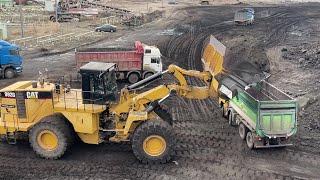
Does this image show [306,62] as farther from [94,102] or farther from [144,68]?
[94,102]

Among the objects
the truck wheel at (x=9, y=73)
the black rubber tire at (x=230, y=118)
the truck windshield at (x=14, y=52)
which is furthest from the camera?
the truck wheel at (x=9, y=73)

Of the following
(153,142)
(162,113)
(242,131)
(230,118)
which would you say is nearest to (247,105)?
(242,131)

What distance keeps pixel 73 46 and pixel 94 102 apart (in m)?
25.4

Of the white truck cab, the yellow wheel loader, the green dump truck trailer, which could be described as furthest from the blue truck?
the green dump truck trailer

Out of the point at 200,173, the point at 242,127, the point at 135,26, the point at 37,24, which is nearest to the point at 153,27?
the point at 135,26

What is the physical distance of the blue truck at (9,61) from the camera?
27.8 metres

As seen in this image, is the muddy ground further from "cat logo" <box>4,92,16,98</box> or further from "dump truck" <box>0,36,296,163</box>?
"cat logo" <box>4,92,16,98</box>

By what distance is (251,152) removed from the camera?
15906mm

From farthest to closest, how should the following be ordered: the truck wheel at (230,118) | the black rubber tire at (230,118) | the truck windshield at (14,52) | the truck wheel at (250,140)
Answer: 1. the truck windshield at (14,52)
2. the black rubber tire at (230,118)
3. the truck wheel at (230,118)
4. the truck wheel at (250,140)

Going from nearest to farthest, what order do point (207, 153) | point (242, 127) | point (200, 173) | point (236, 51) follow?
point (200, 173) → point (207, 153) → point (242, 127) → point (236, 51)

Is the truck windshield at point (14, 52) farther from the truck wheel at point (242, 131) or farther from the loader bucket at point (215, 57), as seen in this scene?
the truck wheel at point (242, 131)

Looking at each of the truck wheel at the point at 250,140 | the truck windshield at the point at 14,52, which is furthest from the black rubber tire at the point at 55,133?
the truck windshield at the point at 14,52

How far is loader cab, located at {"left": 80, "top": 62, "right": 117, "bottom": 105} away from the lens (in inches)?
556

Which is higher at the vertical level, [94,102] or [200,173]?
[94,102]
